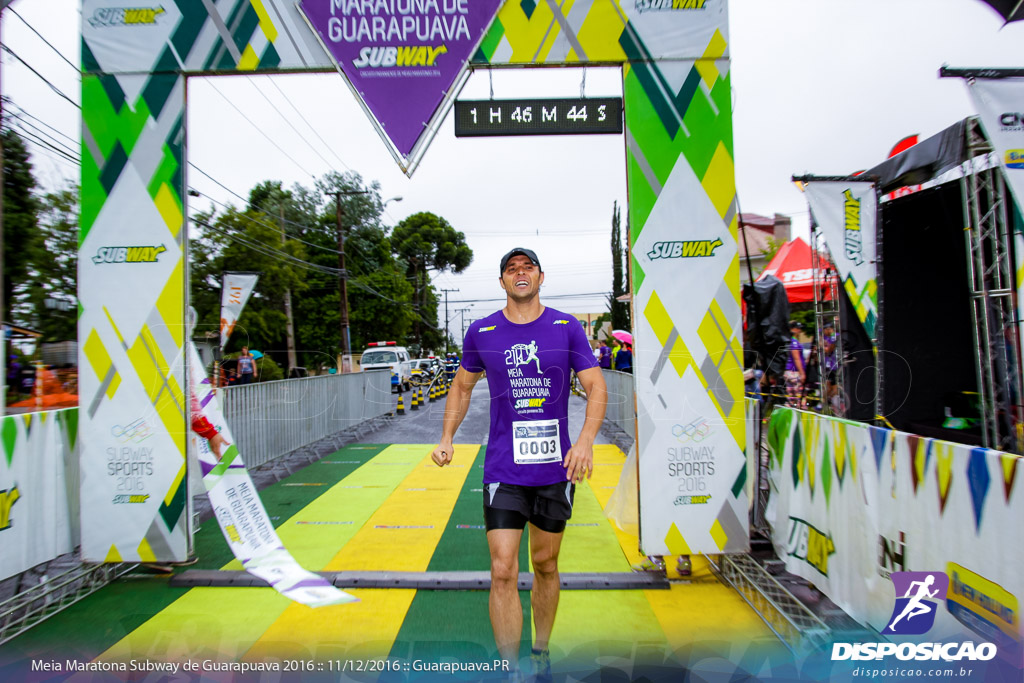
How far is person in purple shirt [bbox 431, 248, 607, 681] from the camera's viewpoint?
2.91 metres

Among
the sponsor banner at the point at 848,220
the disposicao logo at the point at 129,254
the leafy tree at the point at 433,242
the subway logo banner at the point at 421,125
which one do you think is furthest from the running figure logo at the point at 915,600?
the leafy tree at the point at 433,242

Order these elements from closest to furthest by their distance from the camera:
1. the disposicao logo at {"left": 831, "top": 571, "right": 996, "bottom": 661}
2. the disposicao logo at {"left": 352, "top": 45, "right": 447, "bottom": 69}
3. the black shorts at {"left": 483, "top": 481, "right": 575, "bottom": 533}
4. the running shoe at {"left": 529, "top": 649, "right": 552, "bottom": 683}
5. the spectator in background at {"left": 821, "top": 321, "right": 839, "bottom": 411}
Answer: the disposicao logo at {"left": 831, "top": 571, "right": 996, "bottom": 661} → the running shoe at {"left": 529, "top": 649, "right": 552, "bottom": 683} → the black shorts at {"left": 483, "top": 481, "right": 575, "bottom": 533} → the disposicao logo at {"left": 352, "top": 45, "right": 447, "bottom": 69} → the spectator in background at {"left": 821, "top": 321, "right": 839, "bottom": 411}

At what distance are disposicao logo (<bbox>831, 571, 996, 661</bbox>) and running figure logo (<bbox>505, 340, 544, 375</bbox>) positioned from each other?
207 centimetres

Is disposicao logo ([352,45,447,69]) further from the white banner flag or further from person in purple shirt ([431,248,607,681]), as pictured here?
the white banner flag

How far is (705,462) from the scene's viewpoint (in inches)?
170

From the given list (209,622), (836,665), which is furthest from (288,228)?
(836,665)

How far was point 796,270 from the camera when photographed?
9.73 m

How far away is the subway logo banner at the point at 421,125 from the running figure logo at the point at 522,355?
5.10ft

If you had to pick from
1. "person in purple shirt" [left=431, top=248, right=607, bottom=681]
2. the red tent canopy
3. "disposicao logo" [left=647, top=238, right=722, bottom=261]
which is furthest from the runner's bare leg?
the red tent canopy

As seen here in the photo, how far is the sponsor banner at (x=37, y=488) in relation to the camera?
3.73 metres

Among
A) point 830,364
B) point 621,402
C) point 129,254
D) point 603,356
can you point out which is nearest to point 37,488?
point 129,254

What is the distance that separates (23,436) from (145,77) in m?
2.75

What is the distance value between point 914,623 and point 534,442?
2015 mm

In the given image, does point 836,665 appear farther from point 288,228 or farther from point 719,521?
point 288,228
